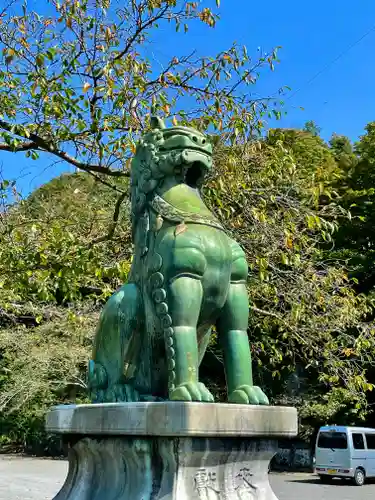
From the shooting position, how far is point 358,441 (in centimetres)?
1981

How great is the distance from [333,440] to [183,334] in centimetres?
1759

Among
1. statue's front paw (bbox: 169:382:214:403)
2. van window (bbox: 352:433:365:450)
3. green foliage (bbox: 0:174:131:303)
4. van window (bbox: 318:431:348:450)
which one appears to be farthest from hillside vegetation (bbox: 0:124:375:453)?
van window (bbox: 352:433:365:450)

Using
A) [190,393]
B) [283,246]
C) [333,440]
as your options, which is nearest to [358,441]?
[333,440]

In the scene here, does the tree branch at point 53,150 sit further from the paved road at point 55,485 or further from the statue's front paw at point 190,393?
the paved road at point 55,485

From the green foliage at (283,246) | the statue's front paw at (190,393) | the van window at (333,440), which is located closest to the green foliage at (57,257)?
the green foliage at (283,246)

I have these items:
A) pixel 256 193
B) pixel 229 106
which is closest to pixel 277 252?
pixel 256 193

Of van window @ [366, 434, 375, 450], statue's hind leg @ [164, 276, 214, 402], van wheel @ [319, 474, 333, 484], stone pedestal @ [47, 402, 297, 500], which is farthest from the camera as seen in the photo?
van wheel @ [319, 474, 333, 484]

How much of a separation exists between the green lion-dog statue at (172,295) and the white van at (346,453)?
1684 centimetres

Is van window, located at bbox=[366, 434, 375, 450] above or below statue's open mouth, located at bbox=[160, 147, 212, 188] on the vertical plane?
below

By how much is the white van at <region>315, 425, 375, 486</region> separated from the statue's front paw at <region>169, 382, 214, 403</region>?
17.3m

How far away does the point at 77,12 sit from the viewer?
7.67 metres

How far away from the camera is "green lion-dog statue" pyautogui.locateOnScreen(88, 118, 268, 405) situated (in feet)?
12.2

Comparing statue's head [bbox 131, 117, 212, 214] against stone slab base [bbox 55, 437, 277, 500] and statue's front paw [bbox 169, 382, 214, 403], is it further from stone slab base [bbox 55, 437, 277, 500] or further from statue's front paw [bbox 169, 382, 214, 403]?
stone slab base [bbox 55, 437, 277, 500]

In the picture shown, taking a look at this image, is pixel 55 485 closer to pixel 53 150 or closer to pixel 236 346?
pixel 53 150
